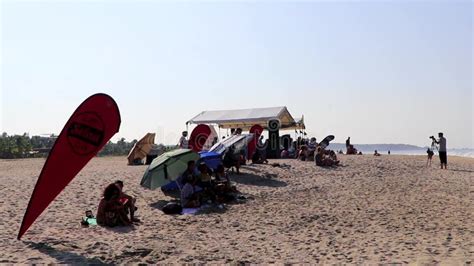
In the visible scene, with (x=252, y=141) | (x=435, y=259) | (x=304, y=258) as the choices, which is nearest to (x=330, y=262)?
(x=304, y=258)

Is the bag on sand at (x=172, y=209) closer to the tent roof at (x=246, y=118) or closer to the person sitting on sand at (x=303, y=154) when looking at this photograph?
the person sitting on sand at (x=303, y=154)

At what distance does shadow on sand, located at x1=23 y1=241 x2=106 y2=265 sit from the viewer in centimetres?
545

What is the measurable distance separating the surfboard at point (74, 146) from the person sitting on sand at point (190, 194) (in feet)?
10.5

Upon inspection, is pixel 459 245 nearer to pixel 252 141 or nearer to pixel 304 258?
pixel 304 258

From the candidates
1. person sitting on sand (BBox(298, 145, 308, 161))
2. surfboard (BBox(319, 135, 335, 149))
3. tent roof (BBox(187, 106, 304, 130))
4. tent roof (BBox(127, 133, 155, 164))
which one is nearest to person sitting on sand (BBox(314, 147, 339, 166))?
person sitting on sand (BBox(298, 145, 308, 161))

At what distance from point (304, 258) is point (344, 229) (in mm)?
1798

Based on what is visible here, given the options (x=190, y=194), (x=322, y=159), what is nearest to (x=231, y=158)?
(x=190, y=194)

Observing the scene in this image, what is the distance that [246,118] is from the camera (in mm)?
22469

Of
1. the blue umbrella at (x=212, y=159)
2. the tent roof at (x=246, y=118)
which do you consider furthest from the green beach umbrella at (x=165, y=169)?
the tent roof at (x=246, y=118)

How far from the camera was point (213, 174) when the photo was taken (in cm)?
1073

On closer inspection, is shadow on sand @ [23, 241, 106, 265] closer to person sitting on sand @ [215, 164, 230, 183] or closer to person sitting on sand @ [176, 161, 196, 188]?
person sitting on sand @ [176, 161, 196, 188]

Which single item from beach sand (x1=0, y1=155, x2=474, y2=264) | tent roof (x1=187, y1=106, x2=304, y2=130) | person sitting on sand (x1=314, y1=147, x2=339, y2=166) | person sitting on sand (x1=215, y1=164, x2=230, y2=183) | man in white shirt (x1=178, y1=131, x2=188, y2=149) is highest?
tent roof (x1=187, y1=106, x2=304, y2=130)

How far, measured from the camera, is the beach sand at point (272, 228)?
5789 millimetres

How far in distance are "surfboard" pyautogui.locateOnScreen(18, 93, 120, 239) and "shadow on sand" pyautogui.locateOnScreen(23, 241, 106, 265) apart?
472mm
